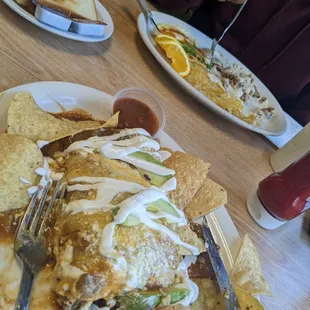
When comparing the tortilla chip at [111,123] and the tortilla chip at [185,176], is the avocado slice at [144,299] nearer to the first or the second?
the tortilla chip at [185,176]

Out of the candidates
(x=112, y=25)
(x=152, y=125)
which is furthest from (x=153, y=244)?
(x=112, y=25)

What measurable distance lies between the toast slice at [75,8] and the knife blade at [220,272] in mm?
1051

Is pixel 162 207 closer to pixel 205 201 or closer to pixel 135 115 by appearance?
pixel 205 201

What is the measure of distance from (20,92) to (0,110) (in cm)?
9

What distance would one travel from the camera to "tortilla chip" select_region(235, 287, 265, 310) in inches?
53.6

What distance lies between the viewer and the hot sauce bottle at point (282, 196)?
165cm

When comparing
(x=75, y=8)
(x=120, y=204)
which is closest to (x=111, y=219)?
(x=120, y=204)

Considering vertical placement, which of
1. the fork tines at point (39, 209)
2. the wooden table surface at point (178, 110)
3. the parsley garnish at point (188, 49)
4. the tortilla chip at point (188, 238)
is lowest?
the wooden table surface at point (178, 110)

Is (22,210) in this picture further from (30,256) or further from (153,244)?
(153,244)

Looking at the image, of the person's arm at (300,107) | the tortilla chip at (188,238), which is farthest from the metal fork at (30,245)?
→ the person's arm at (300,107)

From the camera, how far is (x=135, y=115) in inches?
66.3

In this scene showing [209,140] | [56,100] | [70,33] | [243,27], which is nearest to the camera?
[56,100]

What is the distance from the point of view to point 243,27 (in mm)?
2756

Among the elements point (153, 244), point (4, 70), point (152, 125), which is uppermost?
point (153, 244)
